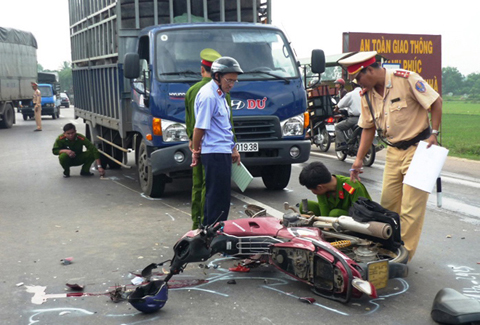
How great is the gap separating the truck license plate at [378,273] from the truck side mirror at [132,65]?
530 centimetres

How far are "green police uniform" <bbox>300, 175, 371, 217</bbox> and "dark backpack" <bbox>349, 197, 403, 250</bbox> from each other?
1.01ft

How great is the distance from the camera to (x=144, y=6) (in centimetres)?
1020

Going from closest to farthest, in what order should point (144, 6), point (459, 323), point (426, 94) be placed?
point (459, 323)
point (426, 94)
point (144, 6)

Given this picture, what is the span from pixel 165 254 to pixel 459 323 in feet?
9.76

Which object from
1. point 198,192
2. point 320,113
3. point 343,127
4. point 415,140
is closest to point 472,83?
point 320,113

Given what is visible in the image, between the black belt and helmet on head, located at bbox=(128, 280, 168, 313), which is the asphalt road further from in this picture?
the black belt

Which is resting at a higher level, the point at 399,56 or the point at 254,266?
the point at 399,56

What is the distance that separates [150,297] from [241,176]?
76.4 inches

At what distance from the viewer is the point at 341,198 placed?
552cm

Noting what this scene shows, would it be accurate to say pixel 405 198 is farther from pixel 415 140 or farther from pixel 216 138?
pixel 216 138

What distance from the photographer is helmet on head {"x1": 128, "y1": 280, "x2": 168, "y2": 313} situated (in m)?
4.45

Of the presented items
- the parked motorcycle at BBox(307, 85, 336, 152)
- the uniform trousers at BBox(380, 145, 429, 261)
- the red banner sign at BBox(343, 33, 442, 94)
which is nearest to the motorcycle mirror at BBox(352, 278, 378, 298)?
the uniform trousers at BBox(380, 145, 429, 261)

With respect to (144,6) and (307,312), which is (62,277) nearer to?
(307,312)

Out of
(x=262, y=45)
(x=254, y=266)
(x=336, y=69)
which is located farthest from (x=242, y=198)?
(x=336, y=69)
